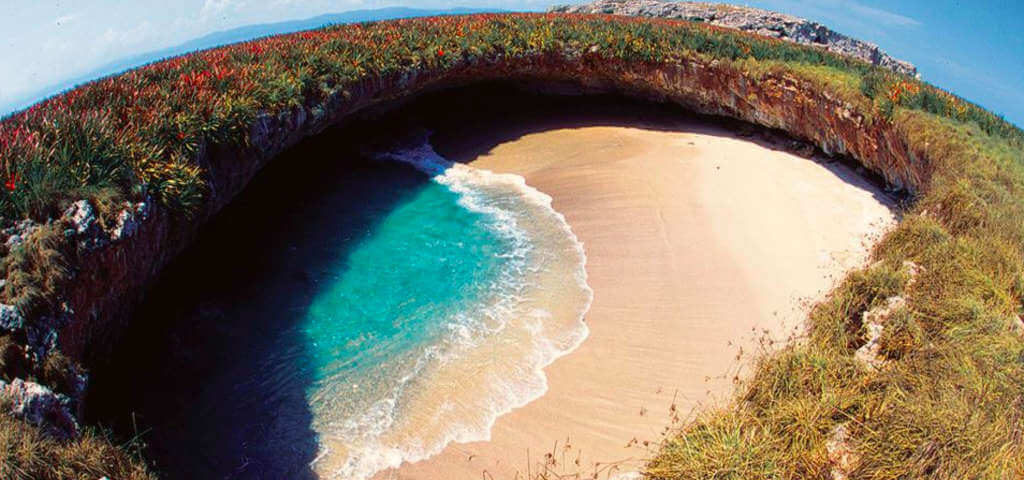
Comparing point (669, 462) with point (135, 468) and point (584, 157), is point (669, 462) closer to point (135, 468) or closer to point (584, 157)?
point (135, 468)

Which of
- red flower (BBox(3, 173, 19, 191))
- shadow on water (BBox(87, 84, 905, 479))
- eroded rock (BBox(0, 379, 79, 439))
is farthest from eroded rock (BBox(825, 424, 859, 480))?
red flower (BBox(3, 173, 19, 191))

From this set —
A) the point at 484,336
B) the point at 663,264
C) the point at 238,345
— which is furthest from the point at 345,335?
the point at 663,264

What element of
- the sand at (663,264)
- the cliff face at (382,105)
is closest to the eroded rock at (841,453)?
the sand at (663,264)

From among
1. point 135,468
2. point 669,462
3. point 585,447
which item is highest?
point 135,468

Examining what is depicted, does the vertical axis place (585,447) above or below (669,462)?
below

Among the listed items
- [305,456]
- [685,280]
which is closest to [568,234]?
[685,280]

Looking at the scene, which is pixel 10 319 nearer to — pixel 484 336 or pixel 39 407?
pixel 39 407
